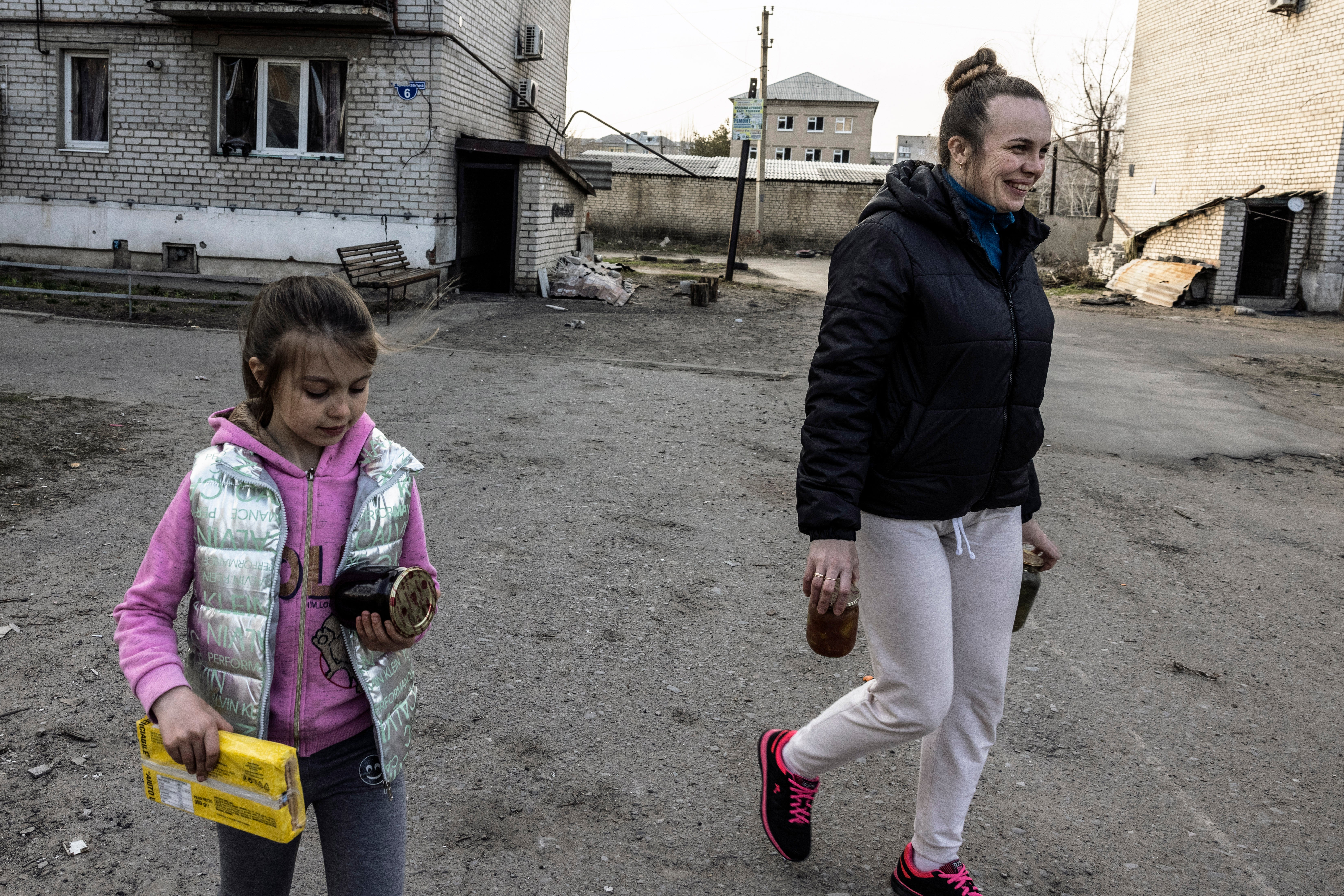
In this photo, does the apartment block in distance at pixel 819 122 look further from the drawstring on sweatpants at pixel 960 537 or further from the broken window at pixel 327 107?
the drawstring on sweatpants at pixel 960 537

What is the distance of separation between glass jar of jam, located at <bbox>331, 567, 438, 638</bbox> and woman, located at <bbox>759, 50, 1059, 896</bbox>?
84 cm

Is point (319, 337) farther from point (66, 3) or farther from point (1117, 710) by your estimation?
point (66, 3)

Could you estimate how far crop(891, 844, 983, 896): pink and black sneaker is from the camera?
2.38 metres

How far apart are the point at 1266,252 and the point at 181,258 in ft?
66.5

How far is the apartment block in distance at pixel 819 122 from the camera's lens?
217 ft

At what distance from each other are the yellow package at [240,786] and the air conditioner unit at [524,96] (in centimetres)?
1758

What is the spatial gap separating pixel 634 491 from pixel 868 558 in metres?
3.47

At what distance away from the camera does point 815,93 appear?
66188 millimetres

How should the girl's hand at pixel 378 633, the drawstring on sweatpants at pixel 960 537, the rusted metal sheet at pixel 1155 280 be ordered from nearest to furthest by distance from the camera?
the girl's hand at pixel 378 633, the drawstring on sweatpants at pixel 960 537, the rusted metal sheet at pixel 1155 280

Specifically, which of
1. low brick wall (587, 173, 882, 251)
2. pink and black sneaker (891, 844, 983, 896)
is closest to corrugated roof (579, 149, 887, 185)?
low brick wall (587, 173, 882, 251)

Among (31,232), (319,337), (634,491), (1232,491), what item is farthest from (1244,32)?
(319,337)

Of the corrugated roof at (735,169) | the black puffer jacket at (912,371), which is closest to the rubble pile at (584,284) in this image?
the black puffer jacket at (912,371)

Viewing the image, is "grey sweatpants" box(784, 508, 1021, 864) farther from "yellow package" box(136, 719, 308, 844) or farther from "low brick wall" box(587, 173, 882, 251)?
"low brick wall" box(587, 173, 882, 251)

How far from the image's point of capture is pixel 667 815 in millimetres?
2730
